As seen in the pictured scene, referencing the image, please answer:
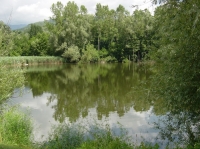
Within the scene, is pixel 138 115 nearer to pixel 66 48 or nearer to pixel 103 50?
pixel 66 48

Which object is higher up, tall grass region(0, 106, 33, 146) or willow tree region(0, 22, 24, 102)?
willow tree region(0, 22, 24, 102)

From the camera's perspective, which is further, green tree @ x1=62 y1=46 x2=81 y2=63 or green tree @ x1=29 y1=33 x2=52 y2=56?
green tree @ x1=29 y1=33 x2=52 y2=56

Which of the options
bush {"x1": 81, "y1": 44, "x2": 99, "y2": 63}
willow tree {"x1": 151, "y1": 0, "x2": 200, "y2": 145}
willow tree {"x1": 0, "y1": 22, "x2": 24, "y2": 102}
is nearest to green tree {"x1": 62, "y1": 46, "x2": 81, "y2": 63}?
bush {"x1": 81, "y1": 44, "x2": 99, "y2": 63}

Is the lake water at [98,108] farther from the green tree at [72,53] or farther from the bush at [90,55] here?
the bush at [90,55]

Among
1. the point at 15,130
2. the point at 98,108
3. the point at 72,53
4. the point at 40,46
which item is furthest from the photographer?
the point at 40,46

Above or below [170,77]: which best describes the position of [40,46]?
above

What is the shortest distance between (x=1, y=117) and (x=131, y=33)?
57.1 metres

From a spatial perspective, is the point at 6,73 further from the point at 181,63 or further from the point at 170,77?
the point at 181,63

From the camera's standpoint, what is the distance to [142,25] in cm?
6025

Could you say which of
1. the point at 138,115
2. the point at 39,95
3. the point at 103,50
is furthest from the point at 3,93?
the point at 103,50

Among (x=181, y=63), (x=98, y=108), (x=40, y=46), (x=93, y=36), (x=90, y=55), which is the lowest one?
(x=98, y=108)

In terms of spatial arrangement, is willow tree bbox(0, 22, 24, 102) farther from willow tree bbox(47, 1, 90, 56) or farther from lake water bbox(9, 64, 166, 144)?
willow tree bbox(47, 1, 90, 56)

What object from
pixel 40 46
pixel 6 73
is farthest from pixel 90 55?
pixel 6 73

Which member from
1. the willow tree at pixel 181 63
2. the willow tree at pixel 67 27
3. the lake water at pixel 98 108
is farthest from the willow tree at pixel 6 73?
the willow tree at pixel 67 27
